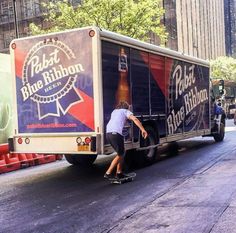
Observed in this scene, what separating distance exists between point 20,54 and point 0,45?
153 feet

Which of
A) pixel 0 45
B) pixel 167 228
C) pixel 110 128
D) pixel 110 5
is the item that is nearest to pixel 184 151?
pixel 110 128

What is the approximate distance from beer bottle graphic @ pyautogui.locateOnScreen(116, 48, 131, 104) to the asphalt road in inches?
69.6

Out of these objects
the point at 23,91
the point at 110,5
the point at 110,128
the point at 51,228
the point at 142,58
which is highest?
the point at 110,5

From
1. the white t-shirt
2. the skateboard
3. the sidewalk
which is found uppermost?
the white t-shirt

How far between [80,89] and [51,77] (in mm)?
758

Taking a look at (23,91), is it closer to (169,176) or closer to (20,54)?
(20,54)

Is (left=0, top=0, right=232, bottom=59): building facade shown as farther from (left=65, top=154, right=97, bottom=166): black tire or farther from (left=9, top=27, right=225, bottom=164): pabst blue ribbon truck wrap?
(left=9, top=27, right=225, bottom=164): pabst blue ribbon truck wrap

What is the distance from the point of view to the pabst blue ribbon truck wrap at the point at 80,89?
9875mm

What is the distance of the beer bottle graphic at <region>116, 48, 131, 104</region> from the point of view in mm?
10531

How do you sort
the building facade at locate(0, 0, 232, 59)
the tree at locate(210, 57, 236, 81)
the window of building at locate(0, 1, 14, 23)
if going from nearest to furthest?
the building facade at locate(0, 0, 232, 59) → the window of building at locate(0, 1, 14, 23) → the tree at locate(210, 57, 236, 81)

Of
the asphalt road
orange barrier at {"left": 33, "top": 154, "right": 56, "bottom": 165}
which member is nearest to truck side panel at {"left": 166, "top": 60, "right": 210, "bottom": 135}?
the asphalt road

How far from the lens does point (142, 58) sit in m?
11.5

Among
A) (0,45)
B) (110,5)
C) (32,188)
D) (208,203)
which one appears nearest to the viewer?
(208,203)

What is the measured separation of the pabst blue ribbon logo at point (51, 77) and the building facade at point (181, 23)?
32844mm
